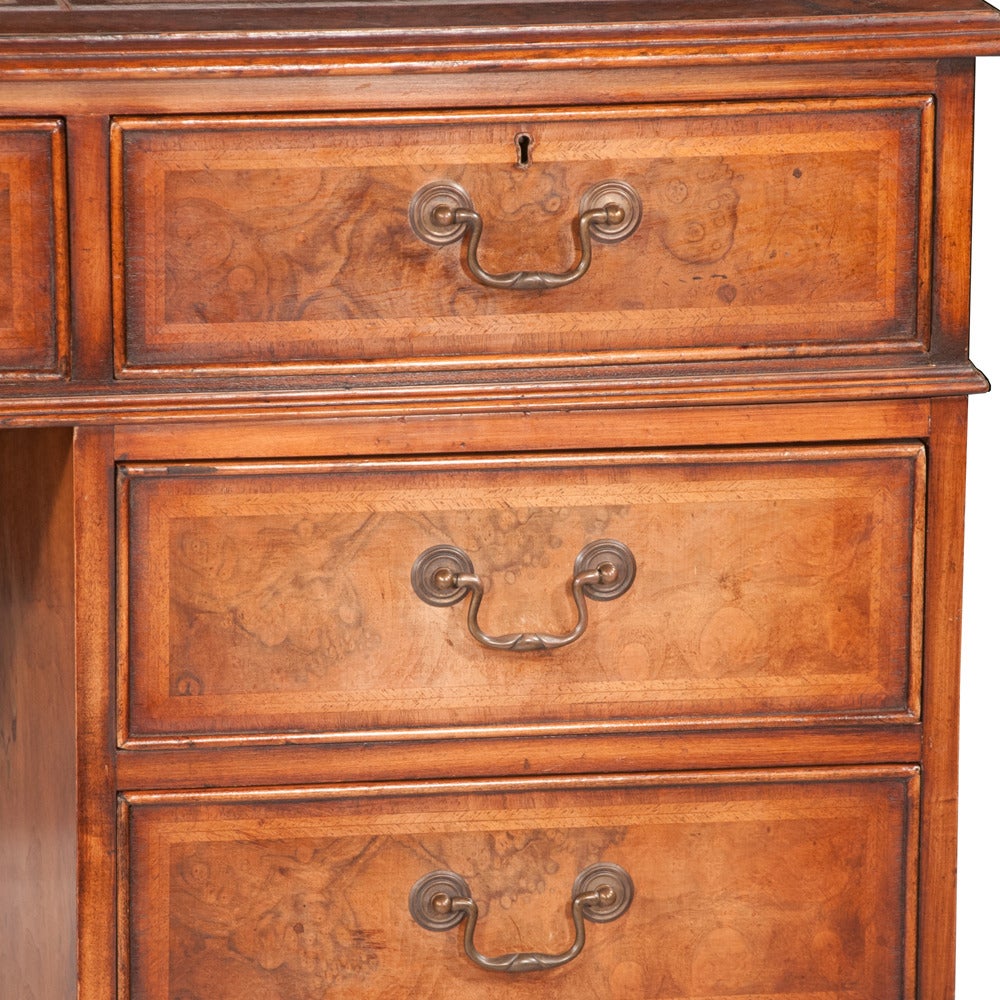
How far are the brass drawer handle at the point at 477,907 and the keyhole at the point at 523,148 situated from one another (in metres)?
0.58

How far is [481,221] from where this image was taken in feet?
5.77

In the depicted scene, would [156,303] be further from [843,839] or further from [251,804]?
[843,839]

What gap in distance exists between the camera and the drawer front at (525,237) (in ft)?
5.71

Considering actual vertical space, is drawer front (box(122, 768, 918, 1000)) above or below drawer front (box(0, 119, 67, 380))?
below

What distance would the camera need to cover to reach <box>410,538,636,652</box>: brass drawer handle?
1826 mm

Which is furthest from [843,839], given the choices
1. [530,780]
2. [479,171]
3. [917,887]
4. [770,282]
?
[479,171]

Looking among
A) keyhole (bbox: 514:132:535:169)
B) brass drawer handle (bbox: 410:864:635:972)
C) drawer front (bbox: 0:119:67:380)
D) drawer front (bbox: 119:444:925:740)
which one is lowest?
brass drawer handle (bbox: 410:864:635:972)

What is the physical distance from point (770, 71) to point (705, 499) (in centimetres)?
34

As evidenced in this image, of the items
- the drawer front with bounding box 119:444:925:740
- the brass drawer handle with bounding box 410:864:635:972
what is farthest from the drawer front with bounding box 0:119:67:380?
the brass drawer handle with bounding box 410:864:635:972

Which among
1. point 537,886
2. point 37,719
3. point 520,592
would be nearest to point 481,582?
point 520,592

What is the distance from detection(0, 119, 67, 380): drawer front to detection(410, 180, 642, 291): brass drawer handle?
0.27m

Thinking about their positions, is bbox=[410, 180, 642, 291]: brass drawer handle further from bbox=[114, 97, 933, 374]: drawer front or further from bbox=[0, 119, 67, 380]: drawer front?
bbox=[0, 119, 67, 380]: drawer front

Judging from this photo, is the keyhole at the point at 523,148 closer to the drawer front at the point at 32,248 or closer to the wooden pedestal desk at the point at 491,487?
the wooden pedestal desk at the point at 491,487

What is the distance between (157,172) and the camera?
1.73 metres
